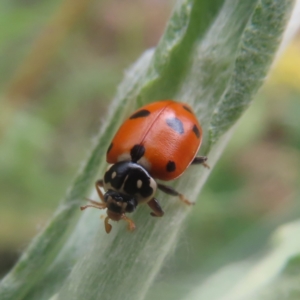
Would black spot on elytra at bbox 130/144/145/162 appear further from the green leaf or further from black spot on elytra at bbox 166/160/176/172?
the green leaf

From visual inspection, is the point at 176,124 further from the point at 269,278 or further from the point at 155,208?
the point at 269,278

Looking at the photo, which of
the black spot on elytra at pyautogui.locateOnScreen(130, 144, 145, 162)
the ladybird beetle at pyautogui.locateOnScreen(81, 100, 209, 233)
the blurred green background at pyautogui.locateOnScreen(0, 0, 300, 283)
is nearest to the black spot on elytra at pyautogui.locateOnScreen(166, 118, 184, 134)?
the ladybird beetle at pyautogui.locateOnScreen(81, 100, 209, 233)

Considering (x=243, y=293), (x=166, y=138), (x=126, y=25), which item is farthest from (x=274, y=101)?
(x=243, y=293)

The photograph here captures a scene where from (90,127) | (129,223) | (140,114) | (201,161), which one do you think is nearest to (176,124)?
(140,114)

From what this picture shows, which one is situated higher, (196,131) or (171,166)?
(196,131)

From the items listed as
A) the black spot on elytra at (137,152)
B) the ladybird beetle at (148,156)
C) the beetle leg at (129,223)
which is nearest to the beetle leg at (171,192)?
the ladybird beetle at (148,156)

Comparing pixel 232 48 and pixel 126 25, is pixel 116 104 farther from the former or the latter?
pixel 126 25

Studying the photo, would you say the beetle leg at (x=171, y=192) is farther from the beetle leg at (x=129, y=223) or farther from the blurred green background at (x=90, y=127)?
the blurred green background at (x=90, y=127)

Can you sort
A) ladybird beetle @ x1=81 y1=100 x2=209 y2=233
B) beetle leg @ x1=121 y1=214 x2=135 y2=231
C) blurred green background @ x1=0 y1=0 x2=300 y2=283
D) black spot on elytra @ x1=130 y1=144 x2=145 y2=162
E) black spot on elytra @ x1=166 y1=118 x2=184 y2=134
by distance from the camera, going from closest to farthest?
1. beetle leg @ x1=121 y1=214 x2=135 y2=231
2. ladybird beetle @ x1=81 y1=100 x2=209 y2=233
3. black spot on elytra @ x1=166 y1=118 x2=184 y2=134
4. black spot on elytra @ x1=130 y1=144 x2=145 y2=162
5. blurred green background @ x1=0 y1=0 x2=300 y2=283
